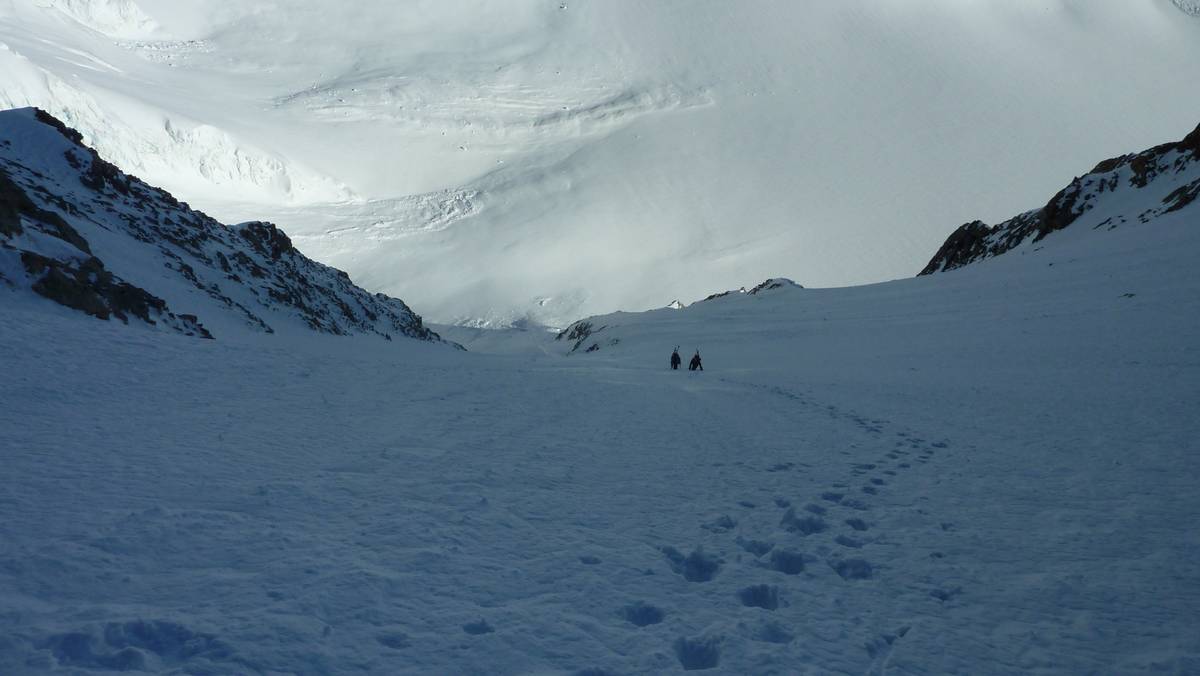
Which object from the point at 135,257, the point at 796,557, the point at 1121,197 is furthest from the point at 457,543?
the point at 1121,197

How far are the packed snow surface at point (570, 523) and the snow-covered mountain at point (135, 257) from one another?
21.0 feet

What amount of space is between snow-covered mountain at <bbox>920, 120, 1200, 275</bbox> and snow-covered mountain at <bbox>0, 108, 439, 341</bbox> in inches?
1418

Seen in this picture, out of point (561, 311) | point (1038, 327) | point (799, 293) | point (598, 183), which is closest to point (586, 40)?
point (598, 183)

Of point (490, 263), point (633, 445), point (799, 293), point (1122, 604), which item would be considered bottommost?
point (1122, 604)

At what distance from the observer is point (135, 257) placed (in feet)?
80.4

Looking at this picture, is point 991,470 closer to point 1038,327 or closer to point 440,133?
point 1038,327

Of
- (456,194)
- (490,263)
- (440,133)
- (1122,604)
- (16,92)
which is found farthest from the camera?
(440,133)

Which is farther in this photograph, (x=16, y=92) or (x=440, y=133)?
(x=440, y=133)

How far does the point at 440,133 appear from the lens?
113375 mm

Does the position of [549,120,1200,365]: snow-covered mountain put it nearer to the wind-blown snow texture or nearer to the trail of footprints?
the wind-blown snow texture

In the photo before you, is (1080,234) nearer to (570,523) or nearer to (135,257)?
(570,523)

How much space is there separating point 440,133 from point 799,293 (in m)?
84.1

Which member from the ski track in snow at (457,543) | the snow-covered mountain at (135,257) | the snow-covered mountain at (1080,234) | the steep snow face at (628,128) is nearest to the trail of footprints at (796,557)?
the ski track in snow at (457,543)

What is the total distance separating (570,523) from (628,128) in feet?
377
